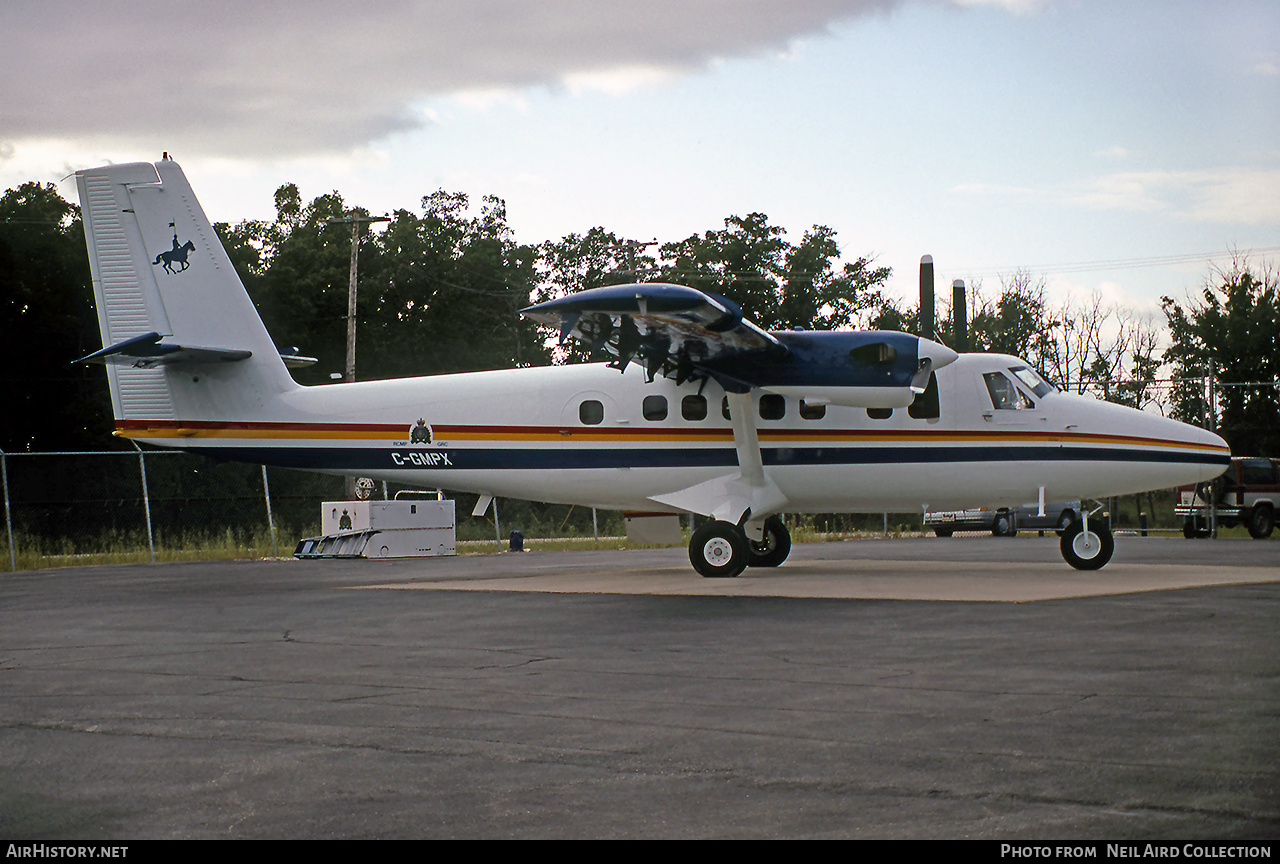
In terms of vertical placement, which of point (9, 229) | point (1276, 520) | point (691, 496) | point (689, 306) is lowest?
point (1276, 520)

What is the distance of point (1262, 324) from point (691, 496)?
34.6 meters

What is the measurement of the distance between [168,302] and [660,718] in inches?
537

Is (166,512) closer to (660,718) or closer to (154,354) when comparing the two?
(154,354)

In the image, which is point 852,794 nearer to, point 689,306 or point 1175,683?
point 1175,683

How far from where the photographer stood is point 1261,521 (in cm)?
3097

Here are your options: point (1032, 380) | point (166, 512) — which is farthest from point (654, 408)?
point (166, 512)

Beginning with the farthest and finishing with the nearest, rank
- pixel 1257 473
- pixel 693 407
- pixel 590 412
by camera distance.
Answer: pixel 1257 473 → pixel 590 412 → pixel 693 407

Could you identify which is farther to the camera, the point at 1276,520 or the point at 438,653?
the point at 1276,520

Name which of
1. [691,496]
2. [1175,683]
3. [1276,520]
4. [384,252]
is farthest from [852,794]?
[384,252]

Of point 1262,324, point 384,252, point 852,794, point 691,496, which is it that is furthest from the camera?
point 384,252

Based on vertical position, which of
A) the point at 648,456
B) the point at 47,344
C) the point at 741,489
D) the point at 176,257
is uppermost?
the point at 47,344

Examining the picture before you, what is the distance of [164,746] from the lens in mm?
5469

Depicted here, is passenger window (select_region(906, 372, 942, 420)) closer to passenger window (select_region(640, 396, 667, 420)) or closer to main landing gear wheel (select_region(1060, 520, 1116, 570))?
main landing gear wheel (select_region(1060, 520, 1116, 570))

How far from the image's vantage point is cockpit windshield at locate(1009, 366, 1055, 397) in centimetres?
1648
